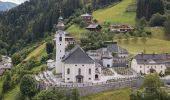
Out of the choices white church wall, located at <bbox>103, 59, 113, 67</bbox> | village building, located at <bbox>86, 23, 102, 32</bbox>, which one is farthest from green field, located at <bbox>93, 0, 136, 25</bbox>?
white church wall, located at <bbox>103, 59, 113, 67</bbox>

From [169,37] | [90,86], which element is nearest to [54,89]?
[90,86]

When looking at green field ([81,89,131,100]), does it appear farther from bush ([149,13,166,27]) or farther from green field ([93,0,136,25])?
green field ([93,0,136,25])

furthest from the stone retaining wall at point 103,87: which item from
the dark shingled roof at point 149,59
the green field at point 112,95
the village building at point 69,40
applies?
the village building at point 69,40

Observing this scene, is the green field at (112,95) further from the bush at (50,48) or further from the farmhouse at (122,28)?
the farmhouse at (122,28)

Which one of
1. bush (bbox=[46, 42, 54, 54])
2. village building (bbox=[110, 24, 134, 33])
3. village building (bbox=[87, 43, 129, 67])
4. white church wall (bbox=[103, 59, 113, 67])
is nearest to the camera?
white church wall (bbox=[103, 59, 113, 67])

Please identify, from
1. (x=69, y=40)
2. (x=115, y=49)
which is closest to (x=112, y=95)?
(x=115, y=49)

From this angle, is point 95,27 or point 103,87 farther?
point 95,27

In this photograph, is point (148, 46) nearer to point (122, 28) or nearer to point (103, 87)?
point (122, 28)

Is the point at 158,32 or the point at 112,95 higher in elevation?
the point at 158,32
